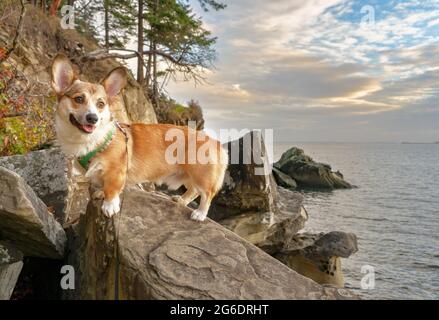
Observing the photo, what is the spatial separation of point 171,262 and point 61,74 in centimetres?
279

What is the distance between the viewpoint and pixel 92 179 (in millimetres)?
5246

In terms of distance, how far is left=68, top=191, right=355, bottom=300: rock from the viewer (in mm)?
4125

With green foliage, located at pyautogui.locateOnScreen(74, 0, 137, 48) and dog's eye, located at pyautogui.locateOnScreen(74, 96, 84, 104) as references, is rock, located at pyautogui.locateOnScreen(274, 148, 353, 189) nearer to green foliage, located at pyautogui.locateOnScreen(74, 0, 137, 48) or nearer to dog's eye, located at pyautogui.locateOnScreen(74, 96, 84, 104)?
green foliage, located at pyautogui.locateOnScreen(74, 0, 137, 48)

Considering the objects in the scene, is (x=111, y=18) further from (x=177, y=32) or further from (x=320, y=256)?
(x=320, y=256)

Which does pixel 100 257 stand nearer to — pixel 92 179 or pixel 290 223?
pixel 92 179

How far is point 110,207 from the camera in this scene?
4965 mm

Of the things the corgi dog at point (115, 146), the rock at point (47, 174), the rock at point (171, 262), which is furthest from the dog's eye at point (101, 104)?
the rock at point (47, 174)

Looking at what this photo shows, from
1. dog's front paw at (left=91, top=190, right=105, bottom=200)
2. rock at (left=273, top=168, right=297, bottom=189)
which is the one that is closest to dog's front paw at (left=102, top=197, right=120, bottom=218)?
dog's front paw at (left=91, top=190, right=105, bottom=200)

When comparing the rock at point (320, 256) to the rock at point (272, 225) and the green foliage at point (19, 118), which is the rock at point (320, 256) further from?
the green foliage at point (19, 118)

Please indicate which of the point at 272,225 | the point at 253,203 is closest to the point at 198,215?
the point at 253,203

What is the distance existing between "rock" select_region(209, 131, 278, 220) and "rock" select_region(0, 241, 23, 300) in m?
7.72

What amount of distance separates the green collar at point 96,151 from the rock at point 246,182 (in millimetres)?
7405

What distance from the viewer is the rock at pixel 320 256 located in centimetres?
1625

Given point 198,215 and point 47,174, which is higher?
point 47,174
